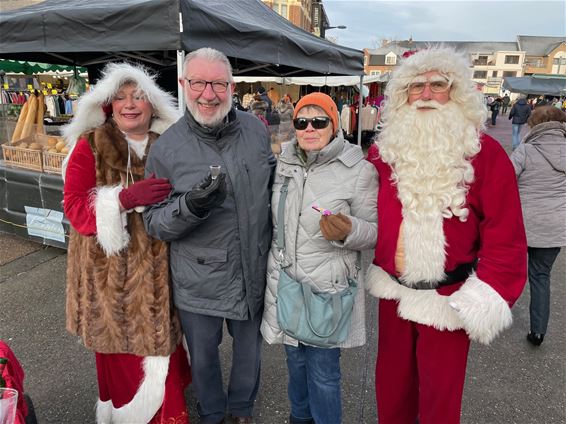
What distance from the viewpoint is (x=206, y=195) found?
1.59 metres

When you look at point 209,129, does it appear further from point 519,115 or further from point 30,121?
point 519,115

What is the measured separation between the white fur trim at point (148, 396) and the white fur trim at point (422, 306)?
1.16 m

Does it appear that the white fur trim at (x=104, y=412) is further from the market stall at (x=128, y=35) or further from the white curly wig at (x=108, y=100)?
the market stall at (x=128, y=35)

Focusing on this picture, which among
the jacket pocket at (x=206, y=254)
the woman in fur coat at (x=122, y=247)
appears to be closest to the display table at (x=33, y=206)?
the woman in fur coat at (x=122, y=247)

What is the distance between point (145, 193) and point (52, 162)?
10.7 feet

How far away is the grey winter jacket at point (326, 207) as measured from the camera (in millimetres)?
1744

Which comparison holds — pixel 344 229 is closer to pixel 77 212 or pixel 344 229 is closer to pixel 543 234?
pixel 77 212

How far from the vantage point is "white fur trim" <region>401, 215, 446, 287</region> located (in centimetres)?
165

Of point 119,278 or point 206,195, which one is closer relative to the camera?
point 206,195

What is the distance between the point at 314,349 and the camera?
186 centimetres

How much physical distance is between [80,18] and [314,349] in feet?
10.4

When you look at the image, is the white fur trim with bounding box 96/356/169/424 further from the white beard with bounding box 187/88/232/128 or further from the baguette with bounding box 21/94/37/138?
the baguette with bounding box 21/94/37/138

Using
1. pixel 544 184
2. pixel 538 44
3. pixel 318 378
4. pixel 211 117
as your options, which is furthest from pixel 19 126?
pixel 538 44

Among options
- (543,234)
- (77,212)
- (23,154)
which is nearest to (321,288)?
(77,212)
